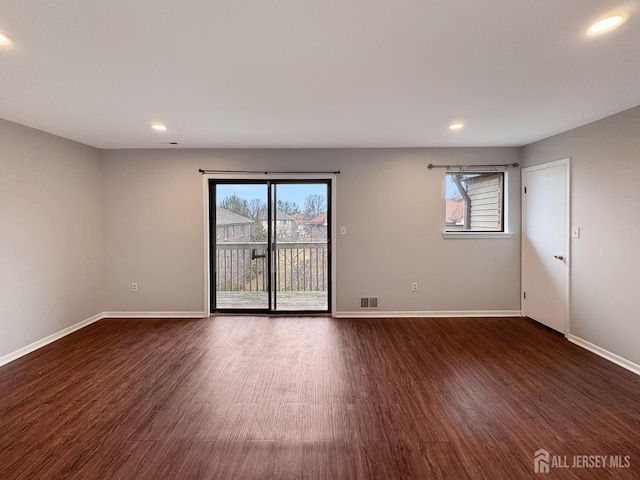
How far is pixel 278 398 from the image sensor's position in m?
2.41

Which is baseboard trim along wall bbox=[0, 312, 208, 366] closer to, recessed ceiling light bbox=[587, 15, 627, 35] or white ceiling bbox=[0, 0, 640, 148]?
white ceiling bbox=[0, 0, 640, 148]

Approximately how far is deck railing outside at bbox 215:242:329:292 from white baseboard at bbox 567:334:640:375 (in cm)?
304

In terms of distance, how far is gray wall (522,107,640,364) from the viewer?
9.29 feet

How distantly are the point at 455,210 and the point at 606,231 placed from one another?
169 cm

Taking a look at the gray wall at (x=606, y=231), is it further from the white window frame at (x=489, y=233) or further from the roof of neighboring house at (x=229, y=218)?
the roof of neighboring house at (x=229, y=218)

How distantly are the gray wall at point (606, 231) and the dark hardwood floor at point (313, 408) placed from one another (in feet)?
1.11

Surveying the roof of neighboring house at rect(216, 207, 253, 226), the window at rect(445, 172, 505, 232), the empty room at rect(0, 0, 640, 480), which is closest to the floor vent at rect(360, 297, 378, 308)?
the empty room at rect(0, 0, 640, 480)

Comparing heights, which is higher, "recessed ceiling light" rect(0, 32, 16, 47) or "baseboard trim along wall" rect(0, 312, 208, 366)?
"recessed ceiling light" rect(0, 32, 16, 47)

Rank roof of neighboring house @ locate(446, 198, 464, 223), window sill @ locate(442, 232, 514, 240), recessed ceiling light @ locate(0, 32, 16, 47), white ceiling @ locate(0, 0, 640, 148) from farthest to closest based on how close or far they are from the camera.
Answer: roof of neighboring house @ locate(446, 198, 464, 223) → window sill @ locate(442, 232, 514, 240) → recessed ceiling light @ locate(0, 32, 16, 47) → white ceiling @ locate(0, 0, 640, 148)

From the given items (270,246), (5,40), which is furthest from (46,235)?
(270,246)

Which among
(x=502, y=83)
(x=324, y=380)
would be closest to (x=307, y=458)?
(x=324, y=380)

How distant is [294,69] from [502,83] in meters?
1.56

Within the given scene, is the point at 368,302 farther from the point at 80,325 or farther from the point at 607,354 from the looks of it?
the point at 80,325

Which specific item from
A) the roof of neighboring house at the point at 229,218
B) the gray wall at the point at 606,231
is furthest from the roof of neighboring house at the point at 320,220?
the gray wall at the point at 606,231
